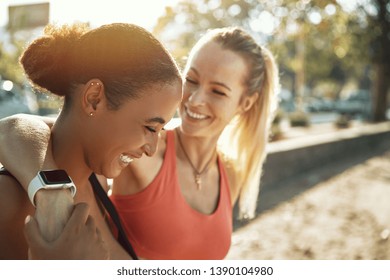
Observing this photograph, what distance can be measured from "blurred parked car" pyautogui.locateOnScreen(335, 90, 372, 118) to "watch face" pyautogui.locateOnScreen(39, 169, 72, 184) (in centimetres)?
2634

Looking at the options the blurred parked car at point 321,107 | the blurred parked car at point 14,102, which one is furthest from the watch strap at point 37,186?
the blurred parked car at point 321,107

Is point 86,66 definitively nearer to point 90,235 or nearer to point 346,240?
point 90,235

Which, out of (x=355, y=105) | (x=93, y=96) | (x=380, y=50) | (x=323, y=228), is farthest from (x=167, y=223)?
(x=355, y=105)

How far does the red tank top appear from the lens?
6.99 ft

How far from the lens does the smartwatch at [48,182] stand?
3.91 ft

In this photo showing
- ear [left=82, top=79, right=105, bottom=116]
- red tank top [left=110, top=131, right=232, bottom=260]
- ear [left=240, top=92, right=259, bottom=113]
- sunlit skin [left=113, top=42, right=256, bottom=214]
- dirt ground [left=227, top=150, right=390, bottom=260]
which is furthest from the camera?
dirt ground [left=227, top=150, right=390, bottom=260]

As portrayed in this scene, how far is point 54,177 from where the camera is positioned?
123 cm

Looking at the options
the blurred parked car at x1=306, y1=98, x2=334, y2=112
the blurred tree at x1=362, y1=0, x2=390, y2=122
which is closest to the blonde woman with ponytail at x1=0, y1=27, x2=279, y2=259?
the blurred tree at x1=362, y1=0, x2=390, y2=122

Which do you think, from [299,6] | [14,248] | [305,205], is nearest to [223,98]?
[14,248]

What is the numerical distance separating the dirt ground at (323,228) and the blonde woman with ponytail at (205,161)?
1519 millimetres

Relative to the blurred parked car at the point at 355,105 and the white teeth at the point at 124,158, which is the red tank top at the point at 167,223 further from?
the blurred parked car at the point at 355,105

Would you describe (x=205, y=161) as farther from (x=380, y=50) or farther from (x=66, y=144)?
(x=380, y=50)

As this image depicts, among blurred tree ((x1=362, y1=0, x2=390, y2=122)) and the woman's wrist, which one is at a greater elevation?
the woman's wrist

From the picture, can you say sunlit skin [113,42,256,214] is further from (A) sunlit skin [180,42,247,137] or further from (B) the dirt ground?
(B) the dirt ground
